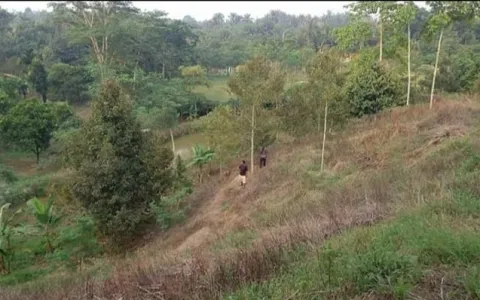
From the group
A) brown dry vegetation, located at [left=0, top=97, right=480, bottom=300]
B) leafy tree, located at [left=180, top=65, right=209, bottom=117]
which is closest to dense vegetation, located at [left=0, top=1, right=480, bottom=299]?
brown dry vegetation, located at [left=0, top=97, right=480, bottom=300]

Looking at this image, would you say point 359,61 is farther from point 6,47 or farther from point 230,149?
point 6,47

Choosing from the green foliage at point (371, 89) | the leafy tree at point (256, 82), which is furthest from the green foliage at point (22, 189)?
the green foliage at point (371, 89)

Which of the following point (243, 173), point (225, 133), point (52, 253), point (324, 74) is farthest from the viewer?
point (225, 133)

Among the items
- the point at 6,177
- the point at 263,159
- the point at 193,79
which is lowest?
the point at 6,177

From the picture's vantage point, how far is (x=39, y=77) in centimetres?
3841

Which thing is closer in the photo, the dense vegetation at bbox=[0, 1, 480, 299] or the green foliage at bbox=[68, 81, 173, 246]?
the dense vegetation at bbox=[0, 1, 480, 299]

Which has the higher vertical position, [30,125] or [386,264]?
[386,264]

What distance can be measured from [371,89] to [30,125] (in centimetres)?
1818

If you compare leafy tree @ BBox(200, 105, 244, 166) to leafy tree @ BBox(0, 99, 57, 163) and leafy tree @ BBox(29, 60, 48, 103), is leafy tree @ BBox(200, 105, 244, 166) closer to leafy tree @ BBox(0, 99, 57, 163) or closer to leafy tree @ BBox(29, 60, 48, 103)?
leafy tree @ BBox(0, 99, 57, 163)

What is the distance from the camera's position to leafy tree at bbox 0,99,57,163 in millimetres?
26297

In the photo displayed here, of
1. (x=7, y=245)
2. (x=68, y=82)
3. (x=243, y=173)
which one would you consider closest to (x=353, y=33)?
(x=243, y=173)

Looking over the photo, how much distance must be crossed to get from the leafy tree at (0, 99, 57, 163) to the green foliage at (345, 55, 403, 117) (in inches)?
657

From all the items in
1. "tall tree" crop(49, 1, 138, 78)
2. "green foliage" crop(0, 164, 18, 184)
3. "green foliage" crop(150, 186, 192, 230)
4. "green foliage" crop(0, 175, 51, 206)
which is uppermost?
"tall tree" crop(49, 1, 138, 78)

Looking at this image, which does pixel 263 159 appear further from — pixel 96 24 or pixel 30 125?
pixel 96 24
